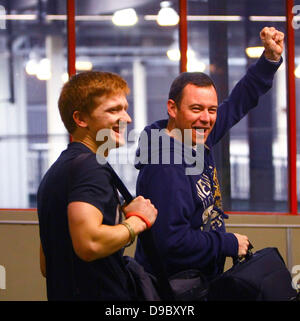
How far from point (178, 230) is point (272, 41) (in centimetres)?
101

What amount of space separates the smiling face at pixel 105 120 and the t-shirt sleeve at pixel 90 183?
11 cm

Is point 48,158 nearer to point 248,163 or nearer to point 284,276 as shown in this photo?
point 248,163

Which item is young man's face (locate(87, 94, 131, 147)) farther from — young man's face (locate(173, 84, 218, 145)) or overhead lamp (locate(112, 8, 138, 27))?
overhead lamp (locate(112, 8, 138, 27))

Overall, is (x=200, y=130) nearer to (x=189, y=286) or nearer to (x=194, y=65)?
(x=189, y=286)

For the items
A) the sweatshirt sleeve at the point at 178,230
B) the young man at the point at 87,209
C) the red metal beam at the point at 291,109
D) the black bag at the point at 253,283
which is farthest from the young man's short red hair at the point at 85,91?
the red metal beam at the point at 291,109

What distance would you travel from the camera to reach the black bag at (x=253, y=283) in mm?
2131

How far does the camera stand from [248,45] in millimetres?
4371

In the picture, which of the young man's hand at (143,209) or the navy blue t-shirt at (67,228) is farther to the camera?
the young man's hand at (143,209)

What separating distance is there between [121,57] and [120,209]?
262cm

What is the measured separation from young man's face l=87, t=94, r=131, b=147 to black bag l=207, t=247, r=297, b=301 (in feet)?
2.08

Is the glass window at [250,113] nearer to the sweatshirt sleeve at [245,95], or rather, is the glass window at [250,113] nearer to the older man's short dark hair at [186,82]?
the sweatshirt sleeve at [245,95]

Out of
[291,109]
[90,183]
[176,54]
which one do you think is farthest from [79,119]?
[291,109]

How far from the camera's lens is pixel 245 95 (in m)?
2.87

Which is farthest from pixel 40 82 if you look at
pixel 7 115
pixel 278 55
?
pixel 278 55
